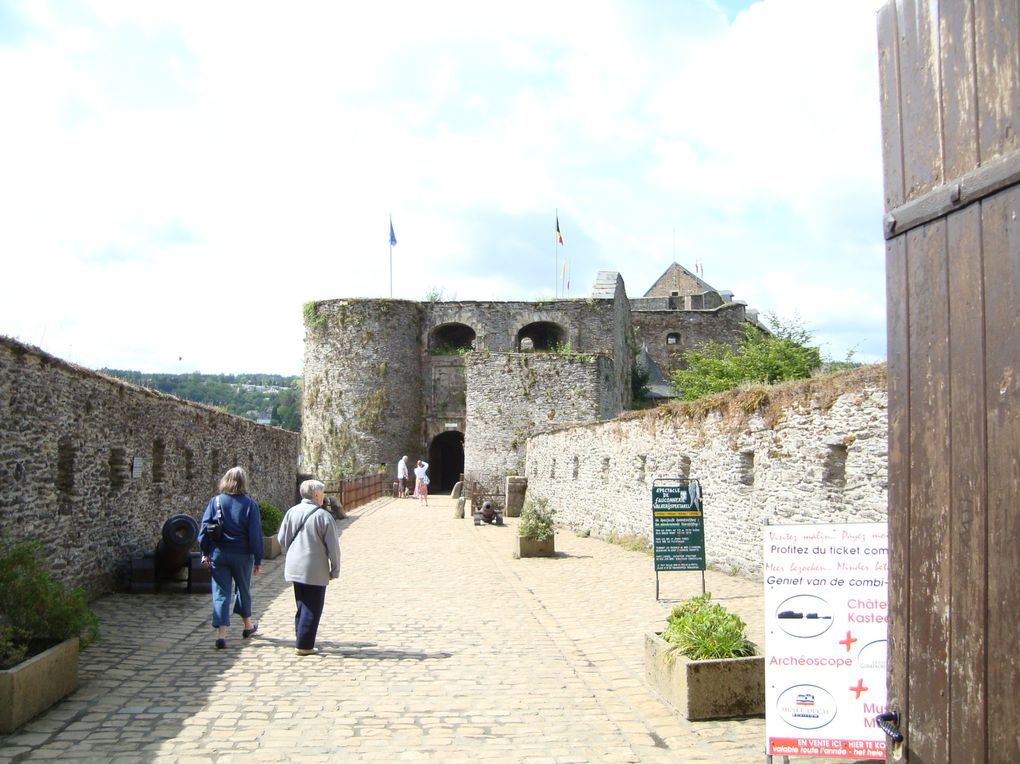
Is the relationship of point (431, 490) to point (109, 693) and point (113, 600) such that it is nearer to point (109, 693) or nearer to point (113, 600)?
point (113, 600)

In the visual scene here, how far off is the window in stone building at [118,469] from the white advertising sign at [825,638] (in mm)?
8473

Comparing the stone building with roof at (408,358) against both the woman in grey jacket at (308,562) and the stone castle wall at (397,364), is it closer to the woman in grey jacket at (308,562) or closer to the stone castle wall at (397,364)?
the stone castle wall at (397,364)

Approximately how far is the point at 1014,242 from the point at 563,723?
4.35 m

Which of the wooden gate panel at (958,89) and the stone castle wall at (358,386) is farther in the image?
the stone castle wall at (358,386)

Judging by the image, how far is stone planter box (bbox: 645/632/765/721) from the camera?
5.42 metres

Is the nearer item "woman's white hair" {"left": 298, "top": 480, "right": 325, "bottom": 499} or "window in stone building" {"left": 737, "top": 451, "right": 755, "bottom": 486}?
"woman's white hair" {"left": 298, "top": 480, "right": 325, "bottom": 499}

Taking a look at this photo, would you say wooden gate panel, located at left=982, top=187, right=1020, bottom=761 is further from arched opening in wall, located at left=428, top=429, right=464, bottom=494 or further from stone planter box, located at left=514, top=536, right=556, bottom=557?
arched opening in wall, located at left=428, top=429, right=464, bottom=494

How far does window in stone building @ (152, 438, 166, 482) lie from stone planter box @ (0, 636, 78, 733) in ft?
20.6

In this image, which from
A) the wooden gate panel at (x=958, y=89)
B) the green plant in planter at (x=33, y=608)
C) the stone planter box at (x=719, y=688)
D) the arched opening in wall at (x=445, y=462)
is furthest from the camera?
the arched opening in wall at (x=445, y=462)

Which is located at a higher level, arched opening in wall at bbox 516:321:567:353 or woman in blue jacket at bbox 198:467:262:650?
arched opening in wall at bbox 516:321:567:353

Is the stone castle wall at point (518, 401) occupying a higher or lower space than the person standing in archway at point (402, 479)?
higher

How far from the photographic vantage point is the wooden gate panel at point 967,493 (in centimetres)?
213

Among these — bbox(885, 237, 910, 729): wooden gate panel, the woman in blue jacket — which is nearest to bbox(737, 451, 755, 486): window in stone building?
the woman in blue jacket

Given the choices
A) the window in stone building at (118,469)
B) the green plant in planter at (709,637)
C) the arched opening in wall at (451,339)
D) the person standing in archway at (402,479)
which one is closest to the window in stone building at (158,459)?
the window in stone building at (118,469)
